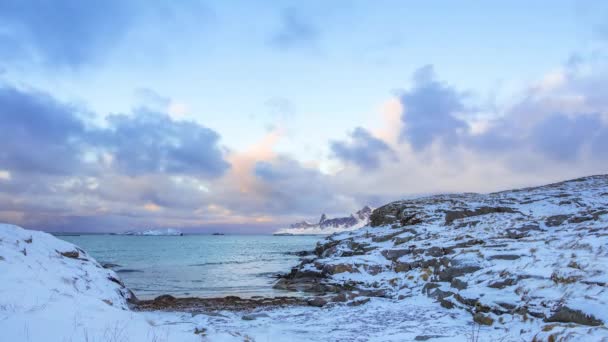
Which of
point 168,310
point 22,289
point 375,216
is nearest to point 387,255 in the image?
point 168,310

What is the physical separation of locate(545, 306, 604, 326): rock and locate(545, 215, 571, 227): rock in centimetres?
1960

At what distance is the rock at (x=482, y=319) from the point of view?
36.1ft

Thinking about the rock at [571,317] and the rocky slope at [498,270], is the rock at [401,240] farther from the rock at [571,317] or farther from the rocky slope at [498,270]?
the rock at [571,317]

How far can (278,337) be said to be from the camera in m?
10.5

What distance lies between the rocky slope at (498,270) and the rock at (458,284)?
0.19 feet

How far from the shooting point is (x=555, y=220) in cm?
2738

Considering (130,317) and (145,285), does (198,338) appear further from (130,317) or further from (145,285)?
(145,285)

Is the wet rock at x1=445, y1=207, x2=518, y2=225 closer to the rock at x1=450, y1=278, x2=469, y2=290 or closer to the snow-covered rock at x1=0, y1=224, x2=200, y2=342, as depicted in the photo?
the rock at x1=450, y1=278, x2=469, y2=290

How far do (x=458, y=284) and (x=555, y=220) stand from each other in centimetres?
1741

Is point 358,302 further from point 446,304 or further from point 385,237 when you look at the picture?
point 385,237

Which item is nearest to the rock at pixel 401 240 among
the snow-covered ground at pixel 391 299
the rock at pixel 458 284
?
the snow-covered ground at pixel 391 299

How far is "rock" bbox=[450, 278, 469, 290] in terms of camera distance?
14.5 m

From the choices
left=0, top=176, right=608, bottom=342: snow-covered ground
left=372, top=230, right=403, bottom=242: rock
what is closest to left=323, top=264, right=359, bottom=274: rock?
left=0, top=176, right=608, bottom=342: snow-covered ground

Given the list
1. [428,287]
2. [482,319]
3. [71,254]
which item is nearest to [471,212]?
[428,287]
